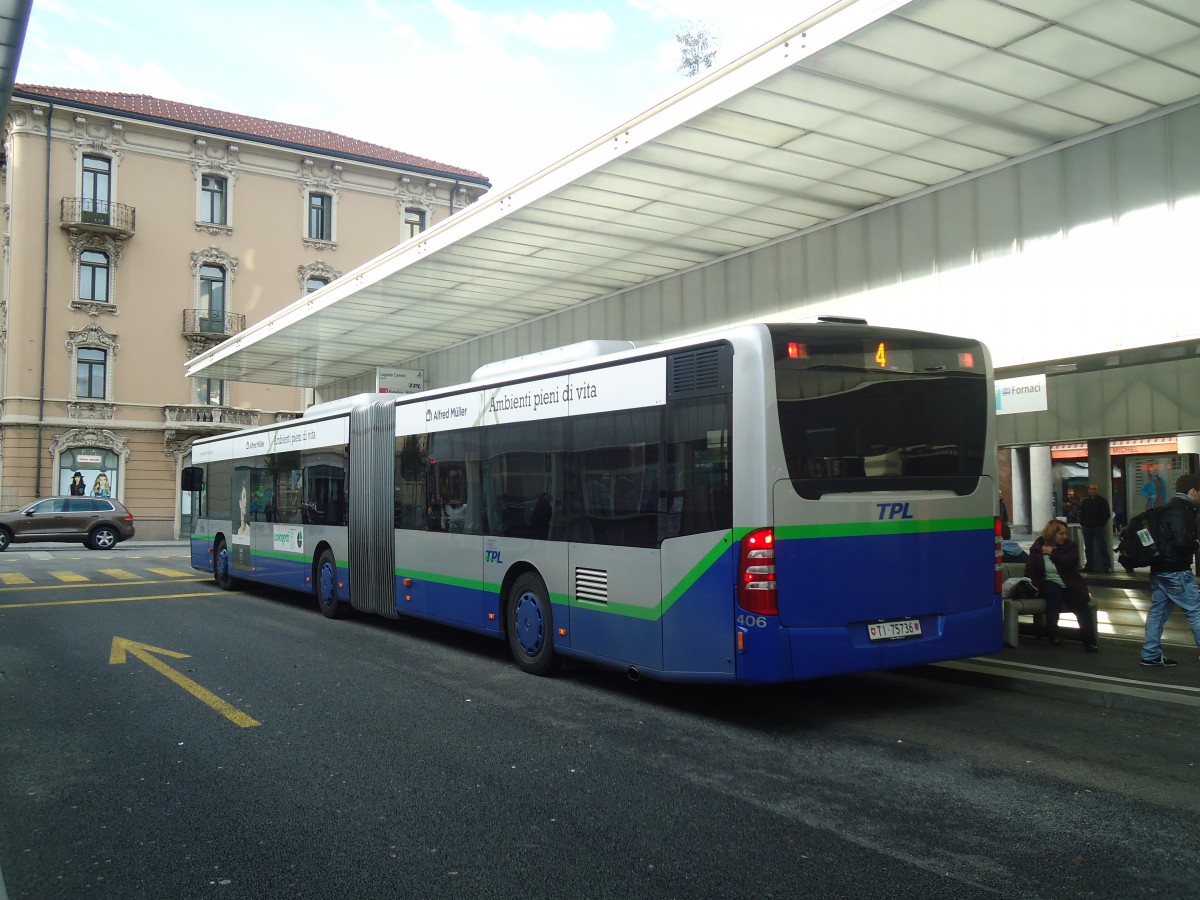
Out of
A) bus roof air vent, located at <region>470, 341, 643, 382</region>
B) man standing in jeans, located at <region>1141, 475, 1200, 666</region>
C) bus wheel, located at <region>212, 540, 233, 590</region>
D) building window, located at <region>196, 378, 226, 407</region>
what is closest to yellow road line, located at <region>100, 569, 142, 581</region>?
bus wheel, located at <region>212, 540, 233, 590</region>

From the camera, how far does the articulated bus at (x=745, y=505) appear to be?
6938 millimetres

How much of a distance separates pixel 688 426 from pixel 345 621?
25.7ft

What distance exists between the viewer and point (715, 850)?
15.2ft

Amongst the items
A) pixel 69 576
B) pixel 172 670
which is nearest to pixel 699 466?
pixel 172 670

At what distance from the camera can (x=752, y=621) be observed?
22.5 ft

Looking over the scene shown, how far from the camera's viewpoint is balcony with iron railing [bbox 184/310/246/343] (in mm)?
44062

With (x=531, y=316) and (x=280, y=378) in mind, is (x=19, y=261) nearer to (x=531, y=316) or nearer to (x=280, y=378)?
(x=280, y=378)

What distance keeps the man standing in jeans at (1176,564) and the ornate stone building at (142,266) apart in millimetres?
41057

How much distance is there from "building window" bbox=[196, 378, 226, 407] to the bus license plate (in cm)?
4181

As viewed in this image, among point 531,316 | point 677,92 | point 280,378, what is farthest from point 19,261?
point 677,92

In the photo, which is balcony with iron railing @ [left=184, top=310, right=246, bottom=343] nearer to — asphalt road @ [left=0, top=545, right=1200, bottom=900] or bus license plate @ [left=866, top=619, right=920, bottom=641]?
asphalt road @ [left=0, top=545, right=1200, bottom=900]

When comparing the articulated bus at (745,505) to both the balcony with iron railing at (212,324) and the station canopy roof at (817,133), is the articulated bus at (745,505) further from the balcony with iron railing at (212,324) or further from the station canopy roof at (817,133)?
the balcony with iron railing at (212,324)

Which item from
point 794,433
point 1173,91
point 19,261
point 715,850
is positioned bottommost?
point 715,850

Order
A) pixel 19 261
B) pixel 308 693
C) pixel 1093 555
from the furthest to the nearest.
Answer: pixel 19 261 < pixel 1093 555 < pixel 308 693
